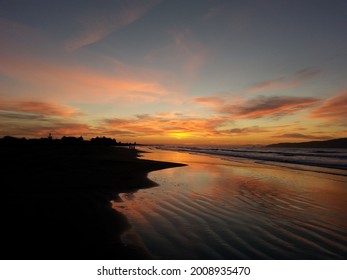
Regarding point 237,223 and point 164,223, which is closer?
point 164,223

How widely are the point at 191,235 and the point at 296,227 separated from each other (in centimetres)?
301

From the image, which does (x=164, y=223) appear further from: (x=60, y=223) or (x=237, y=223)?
(x=60, y=223)

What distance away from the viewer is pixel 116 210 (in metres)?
7.41

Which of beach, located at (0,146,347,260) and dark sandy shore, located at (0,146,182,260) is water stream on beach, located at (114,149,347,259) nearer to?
beach, located at (0,146,347,260)

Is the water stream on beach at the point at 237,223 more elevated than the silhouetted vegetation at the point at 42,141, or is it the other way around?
the silhouetted vegetation at the point at 42,141

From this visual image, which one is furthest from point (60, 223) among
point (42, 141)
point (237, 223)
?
point (42, 141)

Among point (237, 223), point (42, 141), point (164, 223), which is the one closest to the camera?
point (164, 223)

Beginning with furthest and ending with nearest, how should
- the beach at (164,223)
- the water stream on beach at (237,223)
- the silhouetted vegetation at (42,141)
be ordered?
the silhouetted vegetation at (42,141), the water stream on beach at (237,223), the beach at (164,223)

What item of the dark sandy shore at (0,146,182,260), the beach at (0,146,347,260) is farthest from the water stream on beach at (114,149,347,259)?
the dark sandy shore at (0,146,182,260)

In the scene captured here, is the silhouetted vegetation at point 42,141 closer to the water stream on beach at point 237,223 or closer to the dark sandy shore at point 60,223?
the dark sandy shore at point 60,223

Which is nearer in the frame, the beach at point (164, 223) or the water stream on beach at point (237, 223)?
the beach at point (164, 223)

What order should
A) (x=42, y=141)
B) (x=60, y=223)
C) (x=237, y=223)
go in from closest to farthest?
(x=60, y=223)
(x=237, y=223)
(x=42, y=141)

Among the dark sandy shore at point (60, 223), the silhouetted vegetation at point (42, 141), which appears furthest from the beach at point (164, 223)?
the silhouetted vegetation at point (42, 141)
